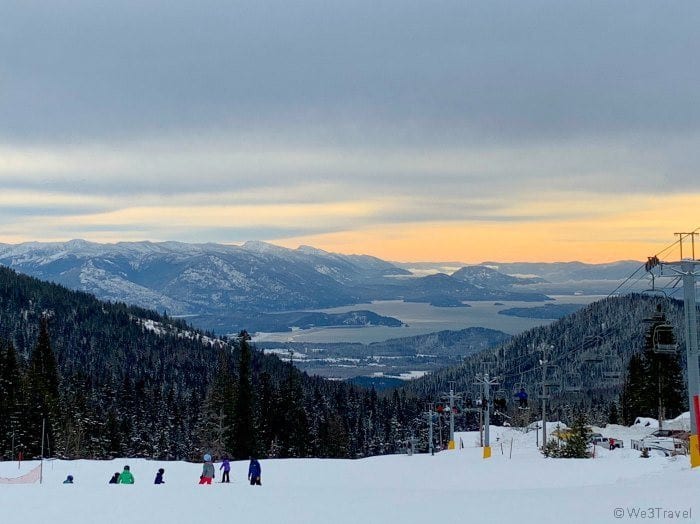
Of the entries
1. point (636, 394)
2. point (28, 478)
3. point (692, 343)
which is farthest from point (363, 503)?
point (636, 394)

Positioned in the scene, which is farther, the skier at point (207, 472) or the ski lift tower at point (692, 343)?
the skier at point (207, 472)

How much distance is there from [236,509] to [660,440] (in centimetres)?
4578

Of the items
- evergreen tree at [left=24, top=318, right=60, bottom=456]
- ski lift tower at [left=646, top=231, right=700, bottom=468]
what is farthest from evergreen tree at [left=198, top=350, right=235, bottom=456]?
ski lift tower at [left=646, top=231, right=700, bottom=468]

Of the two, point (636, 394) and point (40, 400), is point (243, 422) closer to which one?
point (40, 400)

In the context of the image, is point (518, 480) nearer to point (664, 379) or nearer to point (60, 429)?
point (664, 379)

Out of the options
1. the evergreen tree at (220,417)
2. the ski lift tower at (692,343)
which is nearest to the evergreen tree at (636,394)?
the evergreen tree at (220,417)

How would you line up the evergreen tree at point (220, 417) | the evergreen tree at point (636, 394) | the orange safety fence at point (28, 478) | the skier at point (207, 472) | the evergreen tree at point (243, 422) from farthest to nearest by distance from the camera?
the evergreen tree at point (636, 394)
the evergreen tree at point (243, 422)
the evergreen tree at point (220, 417)
the orange safety fence at point (28, 478)
the skier at point (207, 472)

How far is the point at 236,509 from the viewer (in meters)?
21.4

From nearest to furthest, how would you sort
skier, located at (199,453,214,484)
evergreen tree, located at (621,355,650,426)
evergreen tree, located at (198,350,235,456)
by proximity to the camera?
1. skier, located at (199,453,214,484)
2. evergreen tree, located at (198,350,235,456)
3. evergreen tree, located at (621,355,650,426)

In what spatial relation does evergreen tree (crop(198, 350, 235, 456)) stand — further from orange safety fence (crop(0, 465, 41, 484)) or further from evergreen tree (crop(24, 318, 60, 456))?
orange safety fence (crop(0, 465, 41, 484))

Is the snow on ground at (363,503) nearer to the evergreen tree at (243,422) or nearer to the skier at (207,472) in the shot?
the skier at (207,472)

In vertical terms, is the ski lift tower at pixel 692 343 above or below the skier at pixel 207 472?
above

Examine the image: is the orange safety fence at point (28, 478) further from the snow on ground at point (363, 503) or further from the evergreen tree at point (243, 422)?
the evergreen tree at point (243, 422)

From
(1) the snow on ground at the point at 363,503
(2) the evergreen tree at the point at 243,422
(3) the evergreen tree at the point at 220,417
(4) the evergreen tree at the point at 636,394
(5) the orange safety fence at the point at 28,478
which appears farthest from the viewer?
(4) the evergreen tree at the point at 636,394
